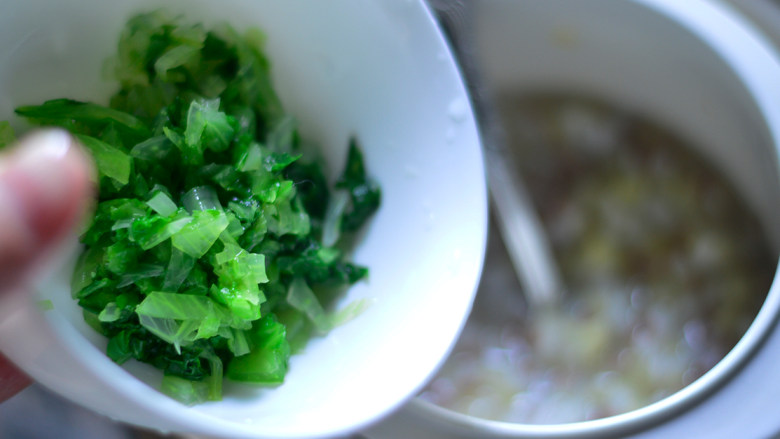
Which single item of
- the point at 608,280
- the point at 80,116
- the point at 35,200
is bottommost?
the point at 608,280

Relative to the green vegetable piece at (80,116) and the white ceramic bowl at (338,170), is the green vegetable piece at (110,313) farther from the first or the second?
the green vegetable piece at (80,116)

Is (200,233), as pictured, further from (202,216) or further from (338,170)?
(338,170)

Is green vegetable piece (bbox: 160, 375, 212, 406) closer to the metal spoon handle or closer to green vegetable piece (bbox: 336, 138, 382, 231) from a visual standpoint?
green vegetable piece (bbox: 336, 138, 382, 231)

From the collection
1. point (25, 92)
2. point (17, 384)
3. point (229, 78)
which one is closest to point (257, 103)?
point (229, 78)

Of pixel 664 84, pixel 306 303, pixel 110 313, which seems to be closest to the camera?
pixel 110 313

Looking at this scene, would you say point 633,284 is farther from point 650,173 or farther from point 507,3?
point 507,3

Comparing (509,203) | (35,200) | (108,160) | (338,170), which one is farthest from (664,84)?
(35,200)
